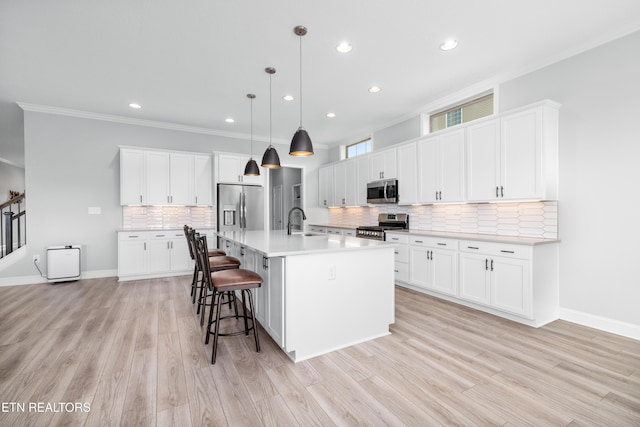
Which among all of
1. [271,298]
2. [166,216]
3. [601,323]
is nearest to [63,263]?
[166,216]

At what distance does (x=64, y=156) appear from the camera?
5.09 metres

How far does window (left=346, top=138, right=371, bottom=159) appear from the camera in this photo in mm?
6664

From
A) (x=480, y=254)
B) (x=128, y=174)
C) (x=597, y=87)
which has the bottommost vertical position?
(x=480, y=254)

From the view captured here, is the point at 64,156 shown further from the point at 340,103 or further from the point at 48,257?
the point at 340,103

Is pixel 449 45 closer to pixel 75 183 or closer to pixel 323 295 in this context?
pixel 323 295

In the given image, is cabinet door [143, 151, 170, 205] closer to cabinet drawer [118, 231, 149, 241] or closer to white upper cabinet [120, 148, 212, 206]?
white upper cabinet [120, 148, 212, 206]

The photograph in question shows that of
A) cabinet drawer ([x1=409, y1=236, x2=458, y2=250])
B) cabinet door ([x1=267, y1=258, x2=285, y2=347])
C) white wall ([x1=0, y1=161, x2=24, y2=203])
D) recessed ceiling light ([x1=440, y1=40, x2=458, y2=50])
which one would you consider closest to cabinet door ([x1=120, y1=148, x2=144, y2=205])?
cabinet door ([x1=267, y1=258, x2=285, y2=347])

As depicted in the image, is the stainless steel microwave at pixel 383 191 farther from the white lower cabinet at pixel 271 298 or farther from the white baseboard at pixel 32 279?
the white baseboard at pixel 32 279

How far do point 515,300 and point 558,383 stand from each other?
1.18 meters

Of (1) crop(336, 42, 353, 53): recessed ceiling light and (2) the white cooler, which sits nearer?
(1) crop(336, 42, 353, 53): recessed ceiling light

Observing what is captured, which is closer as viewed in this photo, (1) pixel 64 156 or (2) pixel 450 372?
(2) pixel 450 372

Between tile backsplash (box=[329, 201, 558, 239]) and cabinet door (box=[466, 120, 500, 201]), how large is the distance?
328 mm

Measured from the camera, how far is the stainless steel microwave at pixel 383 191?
5.04 meters

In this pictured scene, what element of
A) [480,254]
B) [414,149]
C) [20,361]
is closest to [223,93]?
[414,149]
